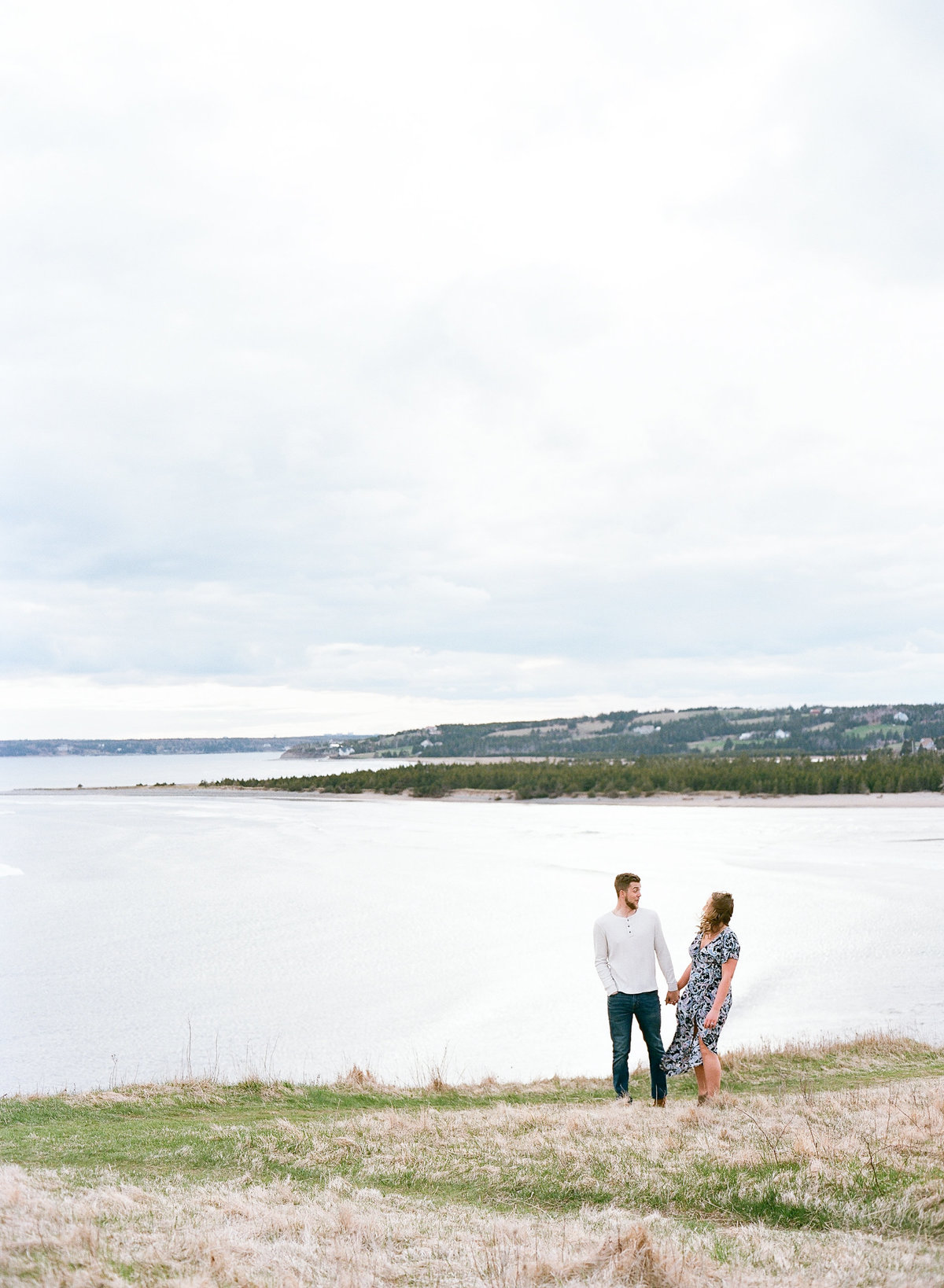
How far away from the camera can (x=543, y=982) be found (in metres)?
17.5

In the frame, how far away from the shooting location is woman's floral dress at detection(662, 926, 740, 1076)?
7.14m

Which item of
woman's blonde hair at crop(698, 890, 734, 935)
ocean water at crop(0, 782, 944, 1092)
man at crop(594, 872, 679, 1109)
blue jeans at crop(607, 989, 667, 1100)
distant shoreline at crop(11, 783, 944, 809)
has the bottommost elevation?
distant shoreline at crop(11, 783, 944, 809)

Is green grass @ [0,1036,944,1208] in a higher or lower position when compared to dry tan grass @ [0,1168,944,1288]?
lower

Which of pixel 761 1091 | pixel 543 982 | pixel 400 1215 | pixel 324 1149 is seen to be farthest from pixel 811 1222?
pixel 543 982

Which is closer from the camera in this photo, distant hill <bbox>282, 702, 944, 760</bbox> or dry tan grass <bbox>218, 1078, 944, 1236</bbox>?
dry tan grass <bbox>218, 1078, 944, 1236</bbox>

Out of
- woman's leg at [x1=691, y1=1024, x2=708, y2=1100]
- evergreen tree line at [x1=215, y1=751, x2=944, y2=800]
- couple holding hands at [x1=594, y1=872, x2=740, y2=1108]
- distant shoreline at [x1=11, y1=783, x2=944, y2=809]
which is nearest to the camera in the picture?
couple holding hands at [x1=594, y1=872, x2=740, y2=1108]

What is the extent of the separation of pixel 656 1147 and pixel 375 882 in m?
23.8

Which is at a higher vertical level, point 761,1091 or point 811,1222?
point 811,1222

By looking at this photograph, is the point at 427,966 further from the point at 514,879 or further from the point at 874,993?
the point at 514,879

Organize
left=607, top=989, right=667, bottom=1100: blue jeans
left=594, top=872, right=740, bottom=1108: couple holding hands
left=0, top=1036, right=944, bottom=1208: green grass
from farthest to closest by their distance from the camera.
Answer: left=607, top=989, right=667, bottom=1100: blue jeans, left=594, top=872, right=740, bottom=1108: couple holding hands, left=0, top=1036, right=944, bottom=1208: green grass

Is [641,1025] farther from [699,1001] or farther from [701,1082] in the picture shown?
[701,1082]

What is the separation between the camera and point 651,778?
68.1m

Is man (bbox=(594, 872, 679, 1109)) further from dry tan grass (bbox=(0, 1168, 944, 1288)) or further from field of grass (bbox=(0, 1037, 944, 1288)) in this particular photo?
dry tan grass (bbox=(0, 1168, 944, 1288))

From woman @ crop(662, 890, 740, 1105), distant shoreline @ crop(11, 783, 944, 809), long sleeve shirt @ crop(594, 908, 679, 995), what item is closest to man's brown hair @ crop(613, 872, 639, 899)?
long sleeve shirt @ crop(594, 908, 679, 995)
